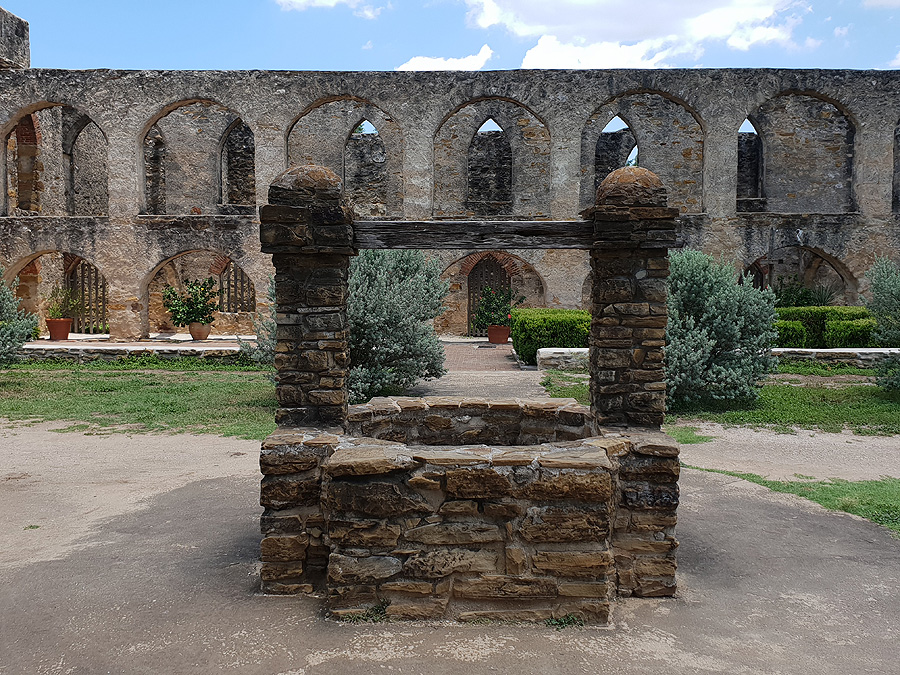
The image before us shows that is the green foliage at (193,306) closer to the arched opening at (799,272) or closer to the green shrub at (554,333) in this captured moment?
the green shrub at (554,333)

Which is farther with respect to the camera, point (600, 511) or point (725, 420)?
point (725, 420)

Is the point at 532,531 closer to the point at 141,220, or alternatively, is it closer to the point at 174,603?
the point at 174,603

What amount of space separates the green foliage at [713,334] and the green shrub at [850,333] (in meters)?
4.63

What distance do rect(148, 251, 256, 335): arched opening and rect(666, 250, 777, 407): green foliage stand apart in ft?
43.4

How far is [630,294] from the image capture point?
4.18m

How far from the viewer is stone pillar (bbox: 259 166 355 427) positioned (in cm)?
399

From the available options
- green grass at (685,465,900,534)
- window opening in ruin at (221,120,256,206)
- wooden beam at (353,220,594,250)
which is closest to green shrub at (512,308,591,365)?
green grass at (685,465,900,534)

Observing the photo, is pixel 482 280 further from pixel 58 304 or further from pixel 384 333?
pixel 58 304

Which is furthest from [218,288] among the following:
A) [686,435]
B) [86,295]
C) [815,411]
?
[815,411]

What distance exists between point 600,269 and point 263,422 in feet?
17.2

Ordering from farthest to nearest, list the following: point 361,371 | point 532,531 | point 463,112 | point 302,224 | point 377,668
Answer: point 463,112, point 361,371, point 302,224, point 532,531, point 377,668

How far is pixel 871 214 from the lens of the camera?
1548 centimetres

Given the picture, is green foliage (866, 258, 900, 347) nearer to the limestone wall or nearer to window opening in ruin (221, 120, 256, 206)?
the limestone wall

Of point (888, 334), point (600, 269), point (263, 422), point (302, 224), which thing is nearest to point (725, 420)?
point (888, 334)
